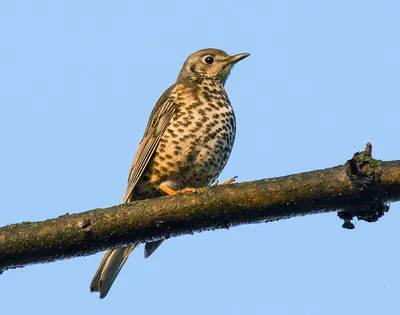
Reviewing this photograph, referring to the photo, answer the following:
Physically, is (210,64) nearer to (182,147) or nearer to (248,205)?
(182,147)

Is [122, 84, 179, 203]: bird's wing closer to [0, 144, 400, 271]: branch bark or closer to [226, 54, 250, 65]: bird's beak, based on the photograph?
[226, 54, 250, 65]: bird's beak

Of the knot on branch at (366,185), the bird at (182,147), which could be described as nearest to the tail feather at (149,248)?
the bird at (182,147)

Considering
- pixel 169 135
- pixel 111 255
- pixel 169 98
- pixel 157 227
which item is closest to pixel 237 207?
pixel 157 227

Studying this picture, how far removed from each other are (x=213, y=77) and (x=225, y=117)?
141 centimetres

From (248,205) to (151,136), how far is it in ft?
10.3

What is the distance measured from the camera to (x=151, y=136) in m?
7.59

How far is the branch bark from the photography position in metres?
4.57

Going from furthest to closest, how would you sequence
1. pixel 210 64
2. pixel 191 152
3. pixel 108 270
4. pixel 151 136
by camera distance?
pixel 210 64, pixel 151 136, pixel 191 152, pixel 108 270

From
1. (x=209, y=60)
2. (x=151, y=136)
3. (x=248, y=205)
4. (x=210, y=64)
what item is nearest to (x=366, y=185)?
(x=248, y=205)

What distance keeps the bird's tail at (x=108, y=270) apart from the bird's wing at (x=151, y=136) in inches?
33.2

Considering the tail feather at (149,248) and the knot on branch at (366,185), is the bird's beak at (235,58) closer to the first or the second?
the tail feather at (149,248)

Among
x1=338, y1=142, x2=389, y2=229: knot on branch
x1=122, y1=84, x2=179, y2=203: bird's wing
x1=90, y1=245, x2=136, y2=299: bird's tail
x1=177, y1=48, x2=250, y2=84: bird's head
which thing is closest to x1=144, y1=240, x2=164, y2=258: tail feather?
x1=90, y1=245, x2=136, y2=299: bird's tail

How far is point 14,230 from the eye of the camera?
171 inches

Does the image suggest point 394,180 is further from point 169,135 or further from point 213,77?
point 213,77
